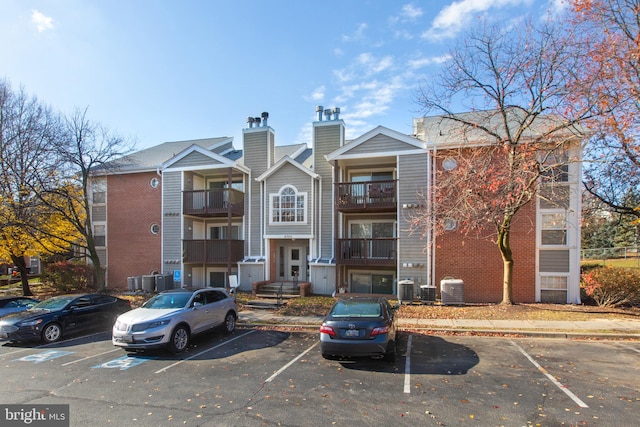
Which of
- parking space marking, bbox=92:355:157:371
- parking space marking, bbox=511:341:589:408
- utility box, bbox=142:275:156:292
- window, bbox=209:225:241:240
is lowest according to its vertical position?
utility box, bbox=142:275:156:292

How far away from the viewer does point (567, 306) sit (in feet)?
48.7

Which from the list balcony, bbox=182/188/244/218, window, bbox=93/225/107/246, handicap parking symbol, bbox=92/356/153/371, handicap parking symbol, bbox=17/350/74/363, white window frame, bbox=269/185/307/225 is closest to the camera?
handicap parking symbol, bbox=92/356/153/371

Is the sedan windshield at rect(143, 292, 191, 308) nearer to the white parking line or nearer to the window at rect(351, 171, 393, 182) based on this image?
the white parking line

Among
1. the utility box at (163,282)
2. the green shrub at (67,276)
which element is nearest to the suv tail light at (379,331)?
the utility box at (163,282)

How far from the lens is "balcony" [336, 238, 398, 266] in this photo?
17.3m

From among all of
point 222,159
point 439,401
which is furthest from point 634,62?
point 222,159

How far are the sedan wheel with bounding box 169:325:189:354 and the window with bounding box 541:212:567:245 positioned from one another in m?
14.9

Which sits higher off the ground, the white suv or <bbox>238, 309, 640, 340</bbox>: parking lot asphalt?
the white suv

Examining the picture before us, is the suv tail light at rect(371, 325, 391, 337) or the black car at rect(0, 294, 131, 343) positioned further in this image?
the black car at rect(0, 294, 131, 343)

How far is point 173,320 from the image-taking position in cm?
929

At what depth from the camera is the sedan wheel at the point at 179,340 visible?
30.0ft

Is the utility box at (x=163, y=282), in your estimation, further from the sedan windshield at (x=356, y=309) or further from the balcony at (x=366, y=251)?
the sedan windshield at (x=356, y=309)

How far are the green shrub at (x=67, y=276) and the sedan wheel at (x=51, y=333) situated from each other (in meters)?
11.2

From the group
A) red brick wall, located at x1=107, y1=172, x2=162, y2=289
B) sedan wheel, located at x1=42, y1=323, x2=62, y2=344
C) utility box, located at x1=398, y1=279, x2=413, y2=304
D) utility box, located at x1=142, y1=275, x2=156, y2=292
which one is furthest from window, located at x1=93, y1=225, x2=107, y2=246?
utility box, located at x1=398, y1=279, x2=413, y2=304
